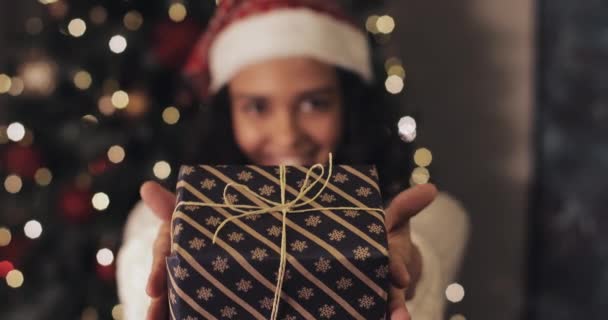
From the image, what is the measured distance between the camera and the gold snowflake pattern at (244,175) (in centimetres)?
67

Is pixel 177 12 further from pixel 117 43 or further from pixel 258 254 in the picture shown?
pixel 258 254

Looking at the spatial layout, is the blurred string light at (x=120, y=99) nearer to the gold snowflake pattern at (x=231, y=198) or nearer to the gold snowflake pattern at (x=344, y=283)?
the gold snowflake pattern at (x=231, y=198)

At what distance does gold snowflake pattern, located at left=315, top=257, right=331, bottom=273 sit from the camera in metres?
0.60

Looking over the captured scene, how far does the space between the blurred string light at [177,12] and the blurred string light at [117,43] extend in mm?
125

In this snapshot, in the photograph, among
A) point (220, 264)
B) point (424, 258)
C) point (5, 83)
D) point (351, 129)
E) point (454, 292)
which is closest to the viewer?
point (220, 264)

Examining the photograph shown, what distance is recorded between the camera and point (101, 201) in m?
1.30

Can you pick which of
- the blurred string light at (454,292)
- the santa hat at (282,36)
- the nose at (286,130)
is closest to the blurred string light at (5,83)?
the santa hat at (282,36)

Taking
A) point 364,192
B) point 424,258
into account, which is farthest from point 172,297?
point 424,258

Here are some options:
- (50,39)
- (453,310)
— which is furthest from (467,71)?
(50,39)

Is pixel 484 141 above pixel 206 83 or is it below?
below

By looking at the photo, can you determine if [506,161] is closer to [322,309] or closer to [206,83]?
[206,83]

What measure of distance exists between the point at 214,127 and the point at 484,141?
896mm

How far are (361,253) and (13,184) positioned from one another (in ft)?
3.42

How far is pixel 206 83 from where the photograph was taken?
1258mm
